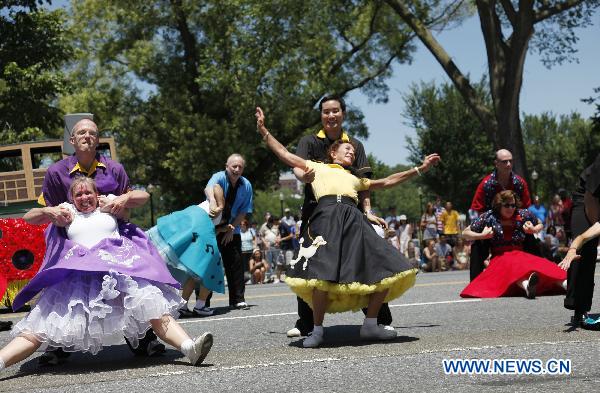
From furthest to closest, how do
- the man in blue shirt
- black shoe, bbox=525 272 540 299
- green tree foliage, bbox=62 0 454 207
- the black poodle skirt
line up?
green tree foliage, bbox=62 0 454 207 < the man in blue shirt < black shoe, bbox=525 272 540 299 < the black poodle skirt

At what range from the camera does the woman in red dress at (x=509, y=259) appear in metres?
10.9

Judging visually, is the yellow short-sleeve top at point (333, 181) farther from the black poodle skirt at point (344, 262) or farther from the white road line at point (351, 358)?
the white road line at point (351, 358)

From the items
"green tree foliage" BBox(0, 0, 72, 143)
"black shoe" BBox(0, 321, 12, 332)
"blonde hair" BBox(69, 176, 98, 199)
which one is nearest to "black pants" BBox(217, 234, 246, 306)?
"black shoe" BBox(0, 321, 12, 332)

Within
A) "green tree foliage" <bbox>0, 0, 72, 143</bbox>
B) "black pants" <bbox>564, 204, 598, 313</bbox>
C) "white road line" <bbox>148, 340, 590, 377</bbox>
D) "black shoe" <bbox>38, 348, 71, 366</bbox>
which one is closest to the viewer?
"white road line" <bbox>148, 340, 590, 377</bbox>

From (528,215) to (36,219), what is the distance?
6745 mm

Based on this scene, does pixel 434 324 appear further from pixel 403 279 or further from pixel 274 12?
pixel 274 12

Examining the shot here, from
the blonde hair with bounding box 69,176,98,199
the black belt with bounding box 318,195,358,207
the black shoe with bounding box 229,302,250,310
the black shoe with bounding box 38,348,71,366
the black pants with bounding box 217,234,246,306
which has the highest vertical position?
the blonde hair with bounding box 69,176,98,199

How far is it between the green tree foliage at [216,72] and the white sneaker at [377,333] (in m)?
23.7

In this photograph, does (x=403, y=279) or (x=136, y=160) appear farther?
(x=136, y=160)

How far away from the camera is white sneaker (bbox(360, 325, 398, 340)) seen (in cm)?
710

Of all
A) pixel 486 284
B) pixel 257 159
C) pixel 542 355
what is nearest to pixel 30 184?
pixel 486 284

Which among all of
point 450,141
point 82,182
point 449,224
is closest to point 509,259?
point 82,182

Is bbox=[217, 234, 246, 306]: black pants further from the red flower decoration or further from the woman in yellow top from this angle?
the woman in yellow top

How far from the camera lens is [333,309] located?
7.09 metres
